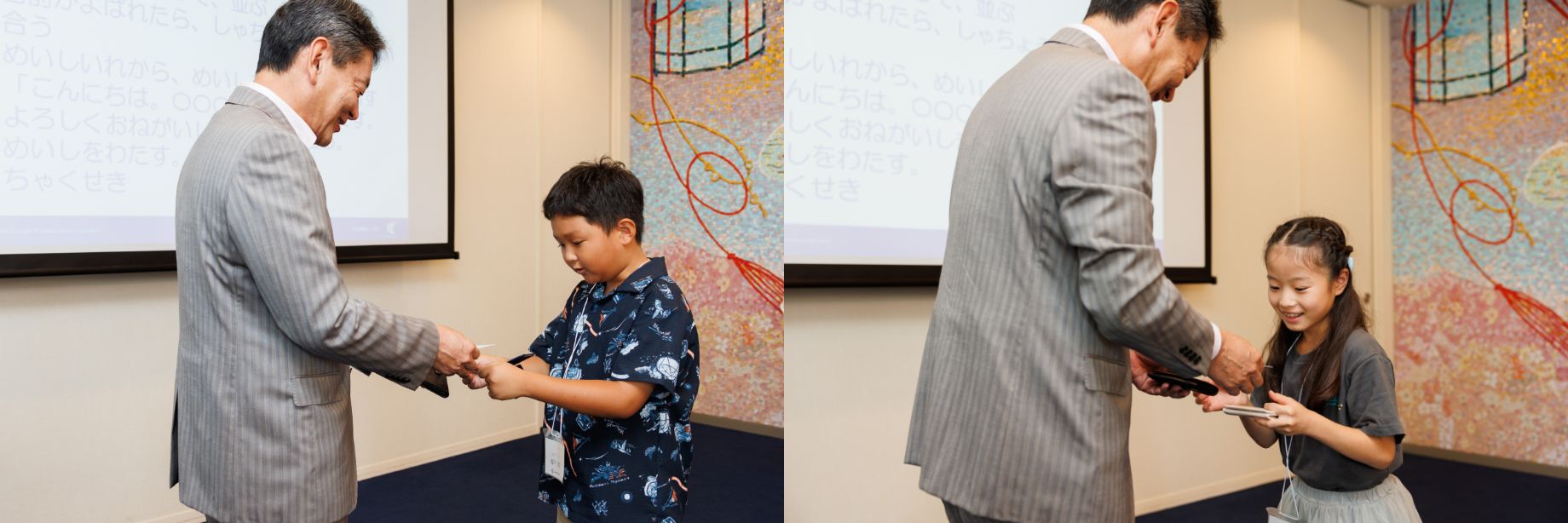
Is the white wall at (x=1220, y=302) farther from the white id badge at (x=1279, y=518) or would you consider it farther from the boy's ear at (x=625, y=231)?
the white id badge at (x=1279, y=518)

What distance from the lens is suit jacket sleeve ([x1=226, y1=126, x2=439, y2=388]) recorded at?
1.24 meters

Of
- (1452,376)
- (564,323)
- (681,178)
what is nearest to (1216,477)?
(1452,376)

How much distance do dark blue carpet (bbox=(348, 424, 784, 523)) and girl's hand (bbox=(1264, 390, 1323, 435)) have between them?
1.79 metres

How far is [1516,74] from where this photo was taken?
4191mm

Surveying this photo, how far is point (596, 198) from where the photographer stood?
169cm

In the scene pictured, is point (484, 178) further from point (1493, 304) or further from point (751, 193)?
point (1493, 304)

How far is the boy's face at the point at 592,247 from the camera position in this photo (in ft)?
5.52

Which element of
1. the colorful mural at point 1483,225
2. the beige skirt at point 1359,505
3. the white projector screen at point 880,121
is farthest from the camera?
the colorful mural at point 1483,225

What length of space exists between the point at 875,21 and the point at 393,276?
2.26 m

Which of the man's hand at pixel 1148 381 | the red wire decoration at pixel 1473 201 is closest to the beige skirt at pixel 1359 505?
the man's hand at pixel 1148 381

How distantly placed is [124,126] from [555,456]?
214 cm

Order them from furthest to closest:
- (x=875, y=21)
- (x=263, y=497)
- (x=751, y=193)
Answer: (x=751, y=193), (x=875, y=21), (x=263, y=497)

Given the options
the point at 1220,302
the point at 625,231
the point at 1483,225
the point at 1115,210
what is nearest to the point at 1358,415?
the point at 1115,210

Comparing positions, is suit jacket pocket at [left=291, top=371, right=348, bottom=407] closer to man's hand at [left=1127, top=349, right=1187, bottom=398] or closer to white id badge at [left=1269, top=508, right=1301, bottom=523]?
man's hand at [left=1127, top=349, right=1187, bottom=398]
